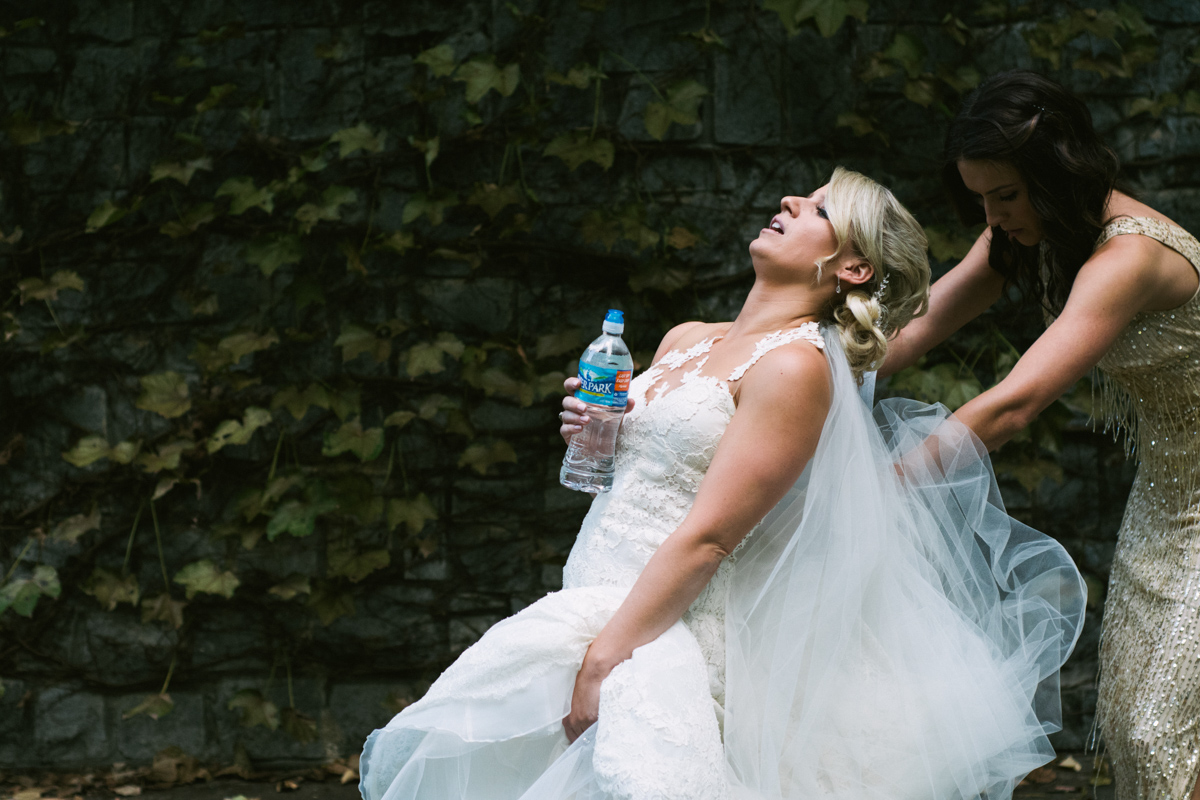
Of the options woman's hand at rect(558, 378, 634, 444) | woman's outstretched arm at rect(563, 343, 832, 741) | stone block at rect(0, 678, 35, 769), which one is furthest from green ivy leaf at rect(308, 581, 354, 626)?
woman's outstretched arm at rect(563, 343, 832, 741)

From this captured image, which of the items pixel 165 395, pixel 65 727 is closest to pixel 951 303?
pixel 165 395

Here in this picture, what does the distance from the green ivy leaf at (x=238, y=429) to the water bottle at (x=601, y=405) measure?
4.83 ft

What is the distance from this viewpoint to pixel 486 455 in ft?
10.0

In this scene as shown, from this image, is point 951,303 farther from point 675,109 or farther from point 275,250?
point 275,250

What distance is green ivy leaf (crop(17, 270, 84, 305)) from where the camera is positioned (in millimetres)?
3021

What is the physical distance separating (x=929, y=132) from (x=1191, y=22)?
932 millimetres

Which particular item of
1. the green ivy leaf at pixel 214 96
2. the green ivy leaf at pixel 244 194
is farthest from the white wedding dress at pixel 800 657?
the green ivy leaf at pixel 214 96

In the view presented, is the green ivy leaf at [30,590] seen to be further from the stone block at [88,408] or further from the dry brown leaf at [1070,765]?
the dry brown leaf at [1070,765]

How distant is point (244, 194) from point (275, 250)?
0.67 ft

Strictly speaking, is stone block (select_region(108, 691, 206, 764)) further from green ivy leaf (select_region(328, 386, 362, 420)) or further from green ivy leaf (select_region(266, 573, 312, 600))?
green ivy leaf (select_region(328, 386, 362, 420))

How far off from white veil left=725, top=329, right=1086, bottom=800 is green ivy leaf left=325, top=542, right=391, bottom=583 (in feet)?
5.51

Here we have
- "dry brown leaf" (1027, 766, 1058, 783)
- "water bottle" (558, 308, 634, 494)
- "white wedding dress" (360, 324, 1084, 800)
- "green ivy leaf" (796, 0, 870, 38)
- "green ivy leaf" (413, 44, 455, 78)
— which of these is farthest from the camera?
"dry brown leaf" (1027, 766, 1058, 783)

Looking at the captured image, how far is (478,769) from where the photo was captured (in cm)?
161

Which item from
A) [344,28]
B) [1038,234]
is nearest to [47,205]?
[344,28]
